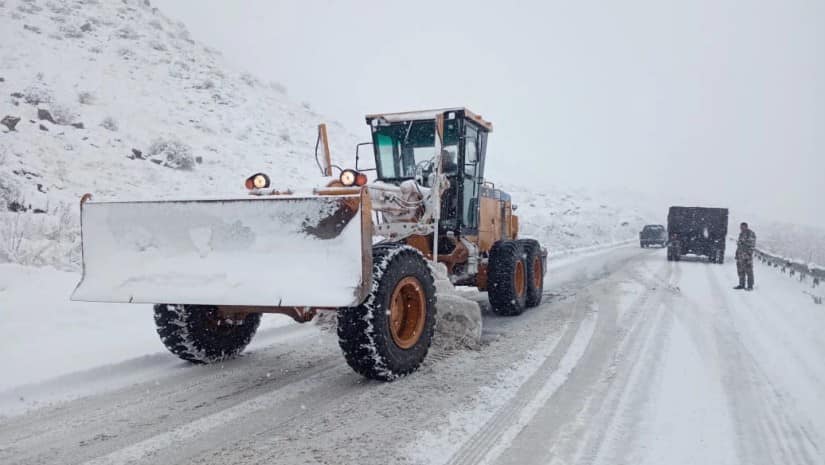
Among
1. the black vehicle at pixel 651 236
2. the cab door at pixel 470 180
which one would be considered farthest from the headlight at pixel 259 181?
the black vehicle at pixel 651 236

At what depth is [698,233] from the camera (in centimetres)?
2083

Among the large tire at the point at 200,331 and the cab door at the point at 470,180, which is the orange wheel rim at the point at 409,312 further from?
the cab door at the point at 470,180

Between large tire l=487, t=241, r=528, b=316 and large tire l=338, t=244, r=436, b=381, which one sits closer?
large tire l=338, t=244, r=436, b=381

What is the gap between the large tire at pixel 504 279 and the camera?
761 centimetres

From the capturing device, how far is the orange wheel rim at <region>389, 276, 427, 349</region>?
461 cm

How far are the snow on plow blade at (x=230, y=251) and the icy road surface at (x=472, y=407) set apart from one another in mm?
772

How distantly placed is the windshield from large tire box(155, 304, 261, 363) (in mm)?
2937

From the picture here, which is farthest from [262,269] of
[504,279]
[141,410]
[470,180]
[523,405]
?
[504,279]

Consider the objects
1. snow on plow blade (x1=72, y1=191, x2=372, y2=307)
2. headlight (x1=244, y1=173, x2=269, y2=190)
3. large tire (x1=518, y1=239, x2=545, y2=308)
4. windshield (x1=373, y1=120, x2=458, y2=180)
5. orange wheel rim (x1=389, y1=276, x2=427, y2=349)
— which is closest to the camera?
snow on plow blade (x1=72, y1=191, x2=372, y2=307)

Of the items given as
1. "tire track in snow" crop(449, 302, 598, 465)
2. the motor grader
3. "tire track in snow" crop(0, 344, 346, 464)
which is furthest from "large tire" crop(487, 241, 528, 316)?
"tire track in snow" crop(0, 344, 346, 464)

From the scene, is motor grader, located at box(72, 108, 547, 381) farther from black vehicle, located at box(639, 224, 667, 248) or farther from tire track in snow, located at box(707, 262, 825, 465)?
black vehicle, located at box(639, 224, 667, 248)

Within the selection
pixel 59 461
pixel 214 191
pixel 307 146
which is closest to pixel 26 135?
pixel 214 191

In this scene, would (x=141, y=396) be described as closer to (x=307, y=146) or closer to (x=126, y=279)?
(x=126, y=279)

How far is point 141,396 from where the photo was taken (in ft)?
13.6
